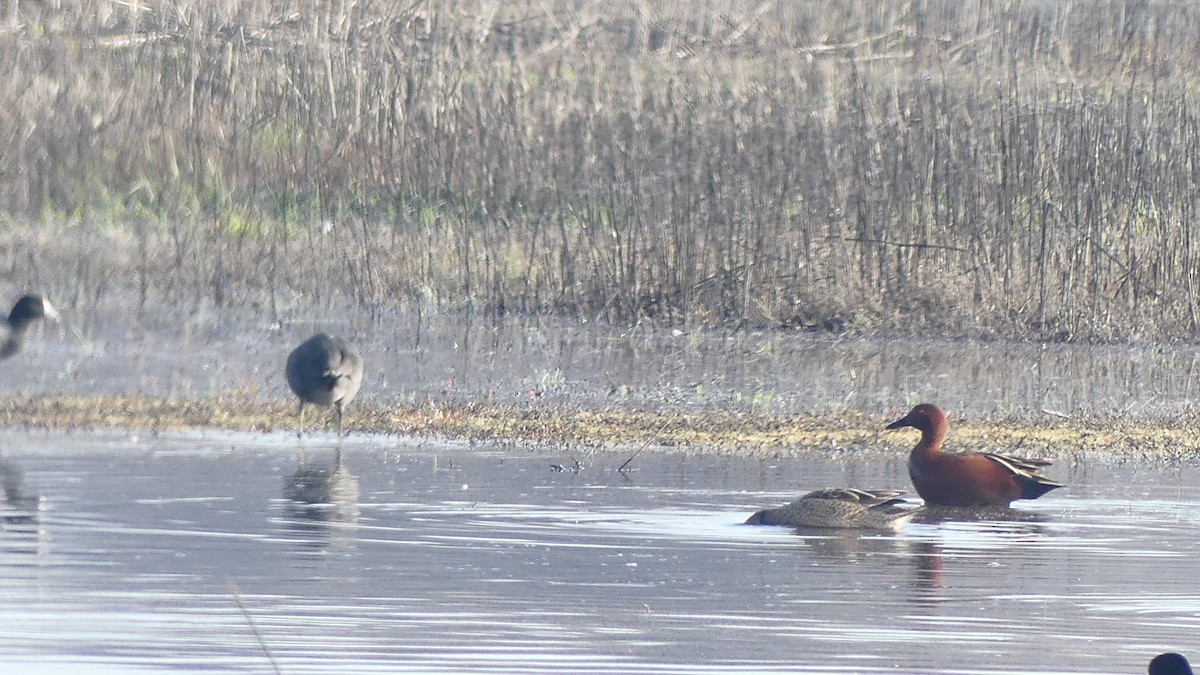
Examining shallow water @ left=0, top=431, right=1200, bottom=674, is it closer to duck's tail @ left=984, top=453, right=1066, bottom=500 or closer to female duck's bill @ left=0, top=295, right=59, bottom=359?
duck's tail @ left=984, top=453, right=1066, bottom=500

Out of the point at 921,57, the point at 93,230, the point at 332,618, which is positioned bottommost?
the point at 332,618

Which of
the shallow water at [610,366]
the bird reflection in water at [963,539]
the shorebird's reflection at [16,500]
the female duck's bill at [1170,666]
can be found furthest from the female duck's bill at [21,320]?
the female duck's bill at [1170,666]

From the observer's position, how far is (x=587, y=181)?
17562 millimetres

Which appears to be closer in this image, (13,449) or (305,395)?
(13,449)

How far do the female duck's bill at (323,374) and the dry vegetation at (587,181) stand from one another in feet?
14.1

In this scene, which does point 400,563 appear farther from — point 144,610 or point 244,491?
point 244,491

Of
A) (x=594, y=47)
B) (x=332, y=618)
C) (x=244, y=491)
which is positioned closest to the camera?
(x=332, y=618)

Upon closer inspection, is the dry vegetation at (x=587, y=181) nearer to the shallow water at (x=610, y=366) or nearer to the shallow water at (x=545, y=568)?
the shallow water at (x=610, y=366)

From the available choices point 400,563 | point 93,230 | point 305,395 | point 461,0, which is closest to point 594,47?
point 461,0

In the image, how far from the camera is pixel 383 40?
20266 millimetres

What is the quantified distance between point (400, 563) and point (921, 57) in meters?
14.8

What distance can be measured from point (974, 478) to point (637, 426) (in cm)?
260

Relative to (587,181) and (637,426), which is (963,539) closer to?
(637,426)

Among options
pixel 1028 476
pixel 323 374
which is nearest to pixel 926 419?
pixel 1028 476
